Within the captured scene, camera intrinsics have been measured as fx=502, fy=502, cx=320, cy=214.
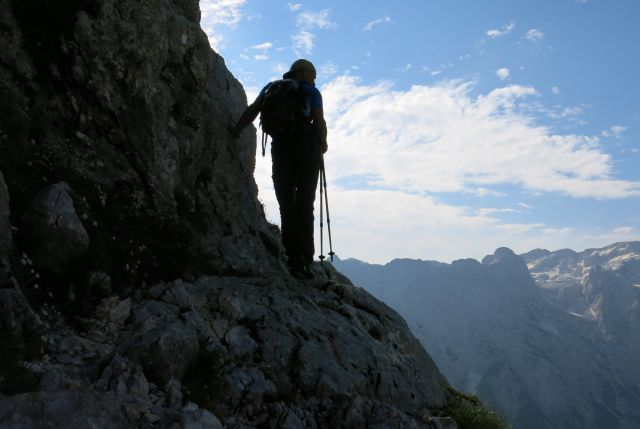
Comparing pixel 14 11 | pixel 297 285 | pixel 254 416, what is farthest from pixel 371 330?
pixel 14 11

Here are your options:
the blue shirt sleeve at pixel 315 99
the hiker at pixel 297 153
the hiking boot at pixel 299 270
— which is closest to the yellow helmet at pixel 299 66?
the hiker at pixel 297 153

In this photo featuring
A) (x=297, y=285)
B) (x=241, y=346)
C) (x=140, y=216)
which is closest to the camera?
(x=241, y=346)

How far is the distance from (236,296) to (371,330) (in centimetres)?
402

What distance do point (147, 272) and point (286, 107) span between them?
588cm

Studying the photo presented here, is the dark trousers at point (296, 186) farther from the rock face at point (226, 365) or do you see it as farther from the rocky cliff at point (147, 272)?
the rock face at point (226, 365)

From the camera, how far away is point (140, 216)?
357 inches

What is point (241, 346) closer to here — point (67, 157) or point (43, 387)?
point (43, 387)

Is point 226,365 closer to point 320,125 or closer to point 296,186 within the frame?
point 296,186

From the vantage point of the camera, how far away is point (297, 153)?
1274 centimetres

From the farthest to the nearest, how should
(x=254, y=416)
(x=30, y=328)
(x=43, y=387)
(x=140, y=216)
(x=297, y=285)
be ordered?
(x=297, y=285)
(x=140, y=216)
(x=254, y=416)
(x=30, y=328)
(x=43, y=387)

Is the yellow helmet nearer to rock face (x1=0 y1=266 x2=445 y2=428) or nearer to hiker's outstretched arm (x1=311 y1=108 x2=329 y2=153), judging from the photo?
hiker's outstretched arm (x1=311 y1=108 x2=329 y2=153)

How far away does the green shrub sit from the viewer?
1044 centimetres

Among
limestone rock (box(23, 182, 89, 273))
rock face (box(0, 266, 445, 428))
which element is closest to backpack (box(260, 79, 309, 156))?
rock face (box(0, 266, 445, 428))

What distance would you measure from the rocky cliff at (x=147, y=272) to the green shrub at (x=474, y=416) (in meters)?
0.41
